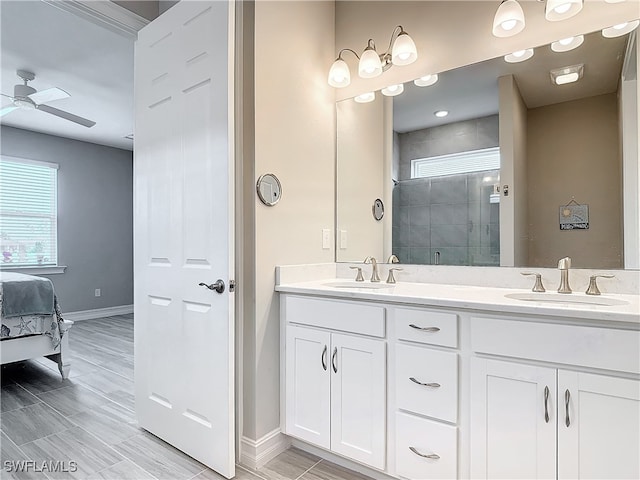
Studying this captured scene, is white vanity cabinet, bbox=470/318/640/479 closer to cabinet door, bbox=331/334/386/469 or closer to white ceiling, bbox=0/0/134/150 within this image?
cabinet door, bbox=331/334/386/469

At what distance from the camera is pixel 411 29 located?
7.02 ft

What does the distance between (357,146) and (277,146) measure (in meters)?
0.65

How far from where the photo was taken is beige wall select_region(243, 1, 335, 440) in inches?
73.7

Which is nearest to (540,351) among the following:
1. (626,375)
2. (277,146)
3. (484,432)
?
(626,375)

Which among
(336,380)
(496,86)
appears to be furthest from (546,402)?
(496,86)

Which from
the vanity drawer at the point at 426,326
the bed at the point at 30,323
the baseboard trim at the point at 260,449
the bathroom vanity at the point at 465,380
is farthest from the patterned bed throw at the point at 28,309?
the vanity drawer at the point at 426,326

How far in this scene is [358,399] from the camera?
66.4 inches

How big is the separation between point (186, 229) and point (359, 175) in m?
1.12

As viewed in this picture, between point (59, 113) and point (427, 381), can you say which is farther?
point (59, 113)

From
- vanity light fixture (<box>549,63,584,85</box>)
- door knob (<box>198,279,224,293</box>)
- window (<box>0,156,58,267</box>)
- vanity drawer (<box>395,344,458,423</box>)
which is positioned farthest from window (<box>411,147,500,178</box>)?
window (<box>0,156,58,267</box>)

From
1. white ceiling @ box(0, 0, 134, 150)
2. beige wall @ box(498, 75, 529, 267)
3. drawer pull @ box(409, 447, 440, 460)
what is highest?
white ceiling @ box(0, 0, 134, 150)

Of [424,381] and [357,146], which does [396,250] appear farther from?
[424,381]
